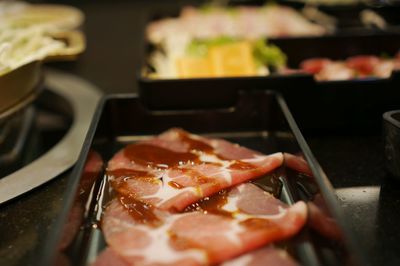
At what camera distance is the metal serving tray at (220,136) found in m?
0.94

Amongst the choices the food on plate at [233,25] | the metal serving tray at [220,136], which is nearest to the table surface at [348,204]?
the metal serving tray at [220,136]

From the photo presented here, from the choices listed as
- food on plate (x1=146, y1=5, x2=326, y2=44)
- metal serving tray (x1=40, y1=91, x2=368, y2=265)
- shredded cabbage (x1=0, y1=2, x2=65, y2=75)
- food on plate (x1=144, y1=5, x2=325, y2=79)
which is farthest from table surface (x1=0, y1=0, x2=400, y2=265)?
food on plate (x1=146, y1=5, x2=326, y2=44)

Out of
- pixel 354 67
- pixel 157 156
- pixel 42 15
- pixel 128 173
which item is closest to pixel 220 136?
pixel 157 156

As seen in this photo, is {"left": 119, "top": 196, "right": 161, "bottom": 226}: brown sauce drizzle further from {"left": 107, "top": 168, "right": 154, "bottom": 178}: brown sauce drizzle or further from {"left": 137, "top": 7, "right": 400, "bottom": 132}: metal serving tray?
{"left": 137, "top": 7, "right": 400, "bottom": 132}: metal serving tray

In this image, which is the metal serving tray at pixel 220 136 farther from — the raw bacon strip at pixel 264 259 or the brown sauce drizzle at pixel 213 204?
the brown sauce drizzle at pixel 213 204

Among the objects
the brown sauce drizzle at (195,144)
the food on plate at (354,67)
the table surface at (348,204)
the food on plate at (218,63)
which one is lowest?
the table surface at (348,204)

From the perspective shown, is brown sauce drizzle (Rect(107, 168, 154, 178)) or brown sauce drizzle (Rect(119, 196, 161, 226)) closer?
brown sauce drizzle (Rect(119, 196, 161, 226))

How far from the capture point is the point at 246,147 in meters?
1.57

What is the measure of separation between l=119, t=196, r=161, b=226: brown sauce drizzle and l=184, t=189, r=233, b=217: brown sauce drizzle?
0.09 m

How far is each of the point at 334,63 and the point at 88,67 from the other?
1357 millimetres

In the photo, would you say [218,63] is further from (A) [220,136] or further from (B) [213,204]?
(B) [213,204]

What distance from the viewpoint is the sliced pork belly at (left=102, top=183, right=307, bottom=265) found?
971mm

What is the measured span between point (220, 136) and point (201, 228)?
646 millimetres

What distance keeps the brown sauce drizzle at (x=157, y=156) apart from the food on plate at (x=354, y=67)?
90 cm
